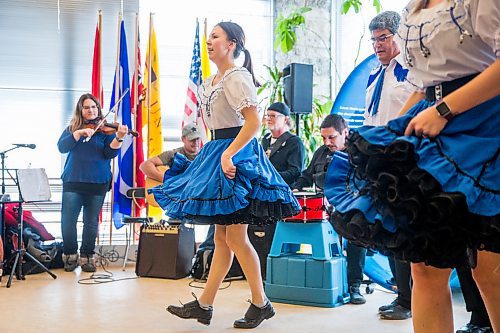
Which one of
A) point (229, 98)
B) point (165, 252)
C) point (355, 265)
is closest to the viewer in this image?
point (229, 98)

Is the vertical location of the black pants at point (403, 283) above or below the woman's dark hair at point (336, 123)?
below

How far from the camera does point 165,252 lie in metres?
4.85

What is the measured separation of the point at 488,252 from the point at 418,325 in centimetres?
24

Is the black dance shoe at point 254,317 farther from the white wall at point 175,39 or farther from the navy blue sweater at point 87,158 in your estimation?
the white wall at point 175,39

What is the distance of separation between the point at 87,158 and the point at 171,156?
710 millimetres

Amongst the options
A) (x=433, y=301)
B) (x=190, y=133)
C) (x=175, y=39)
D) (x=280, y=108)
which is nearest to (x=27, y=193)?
(x=190, y=133)

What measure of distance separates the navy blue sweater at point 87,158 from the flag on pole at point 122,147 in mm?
440

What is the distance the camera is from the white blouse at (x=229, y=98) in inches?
109

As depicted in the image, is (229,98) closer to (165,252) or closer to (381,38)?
(381,38)

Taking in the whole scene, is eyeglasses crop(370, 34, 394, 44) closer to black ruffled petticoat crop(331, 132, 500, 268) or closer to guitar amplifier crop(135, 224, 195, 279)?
black ruffled petticoat crop(331, 132, 500, 268)

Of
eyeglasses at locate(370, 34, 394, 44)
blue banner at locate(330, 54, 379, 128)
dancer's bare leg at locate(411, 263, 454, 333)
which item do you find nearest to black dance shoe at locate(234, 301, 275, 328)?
eyeglasses at locate(370, 34, 394, 44)

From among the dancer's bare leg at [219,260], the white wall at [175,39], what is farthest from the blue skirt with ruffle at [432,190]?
the white wall at [175,39]

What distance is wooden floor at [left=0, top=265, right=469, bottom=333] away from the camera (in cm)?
304

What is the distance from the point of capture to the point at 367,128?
60.8 inches
